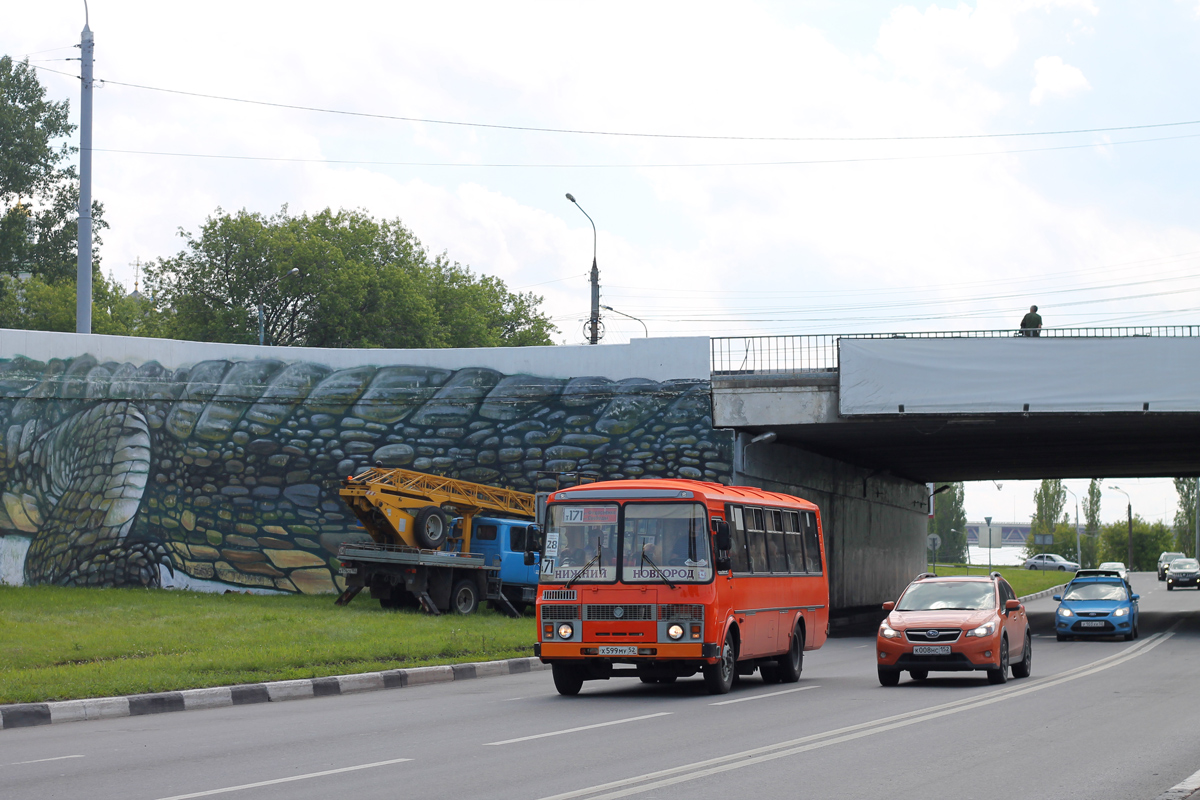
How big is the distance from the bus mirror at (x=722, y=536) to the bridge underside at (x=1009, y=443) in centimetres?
1531

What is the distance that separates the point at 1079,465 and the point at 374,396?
26.8m

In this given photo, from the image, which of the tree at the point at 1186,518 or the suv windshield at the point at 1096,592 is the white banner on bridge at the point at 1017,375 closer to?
the suv windshield at the point at 1096,592

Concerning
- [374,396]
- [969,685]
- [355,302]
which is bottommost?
[969,685]

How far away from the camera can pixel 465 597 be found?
29.6 m

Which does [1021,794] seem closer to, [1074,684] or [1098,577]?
[1074,684]

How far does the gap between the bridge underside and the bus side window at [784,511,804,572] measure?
445 inches

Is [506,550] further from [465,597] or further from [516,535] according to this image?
[465,597]

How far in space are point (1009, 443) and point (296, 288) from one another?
136 feet

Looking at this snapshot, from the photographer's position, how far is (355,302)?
6819 cm

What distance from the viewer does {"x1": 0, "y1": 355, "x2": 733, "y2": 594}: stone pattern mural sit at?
30375mm

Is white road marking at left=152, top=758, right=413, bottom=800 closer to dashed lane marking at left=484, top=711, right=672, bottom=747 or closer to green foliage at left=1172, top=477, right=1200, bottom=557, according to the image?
dashed lane marking at left=484, top=711, right=672, bottom=747

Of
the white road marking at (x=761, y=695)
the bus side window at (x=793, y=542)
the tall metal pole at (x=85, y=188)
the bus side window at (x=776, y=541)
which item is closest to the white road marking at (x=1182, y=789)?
the white road marking at (x=761, y=695)

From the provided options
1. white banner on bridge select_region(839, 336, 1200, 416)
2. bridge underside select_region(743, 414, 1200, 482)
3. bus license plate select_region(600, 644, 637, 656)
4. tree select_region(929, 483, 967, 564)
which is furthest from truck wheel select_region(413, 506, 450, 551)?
tree select_region(929, 483, 967, 564)

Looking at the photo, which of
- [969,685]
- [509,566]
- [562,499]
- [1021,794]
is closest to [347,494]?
[509,566]
